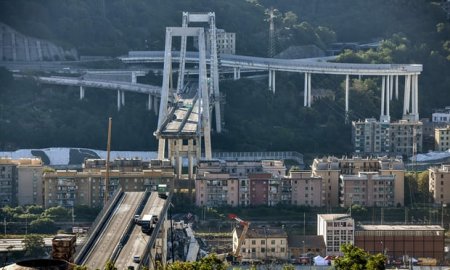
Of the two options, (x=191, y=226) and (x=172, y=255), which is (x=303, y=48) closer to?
(x=191, y=226)

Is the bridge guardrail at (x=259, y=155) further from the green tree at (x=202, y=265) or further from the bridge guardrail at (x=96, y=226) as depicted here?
the green tree at (x=202, y=265)

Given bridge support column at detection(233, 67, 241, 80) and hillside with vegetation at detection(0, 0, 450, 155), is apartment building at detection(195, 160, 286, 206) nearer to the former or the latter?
hillside with vegetation at detection(0, 0, 450, 155)

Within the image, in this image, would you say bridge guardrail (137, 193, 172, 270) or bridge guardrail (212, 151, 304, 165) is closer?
bridge guardrail (137, 193, 172, 270)

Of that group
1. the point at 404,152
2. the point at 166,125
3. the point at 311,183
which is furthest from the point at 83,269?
the point at 404,152

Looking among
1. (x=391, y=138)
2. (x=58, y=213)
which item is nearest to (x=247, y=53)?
(x=391, y=138)

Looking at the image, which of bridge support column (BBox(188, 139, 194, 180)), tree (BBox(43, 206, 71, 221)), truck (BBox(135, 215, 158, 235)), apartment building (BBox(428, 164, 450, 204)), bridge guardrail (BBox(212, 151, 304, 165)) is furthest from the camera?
bridge guardrail (BBox(212, 151, 304, 165))

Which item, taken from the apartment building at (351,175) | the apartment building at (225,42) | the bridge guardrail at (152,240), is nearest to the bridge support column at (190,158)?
the apartment building at (351,175)

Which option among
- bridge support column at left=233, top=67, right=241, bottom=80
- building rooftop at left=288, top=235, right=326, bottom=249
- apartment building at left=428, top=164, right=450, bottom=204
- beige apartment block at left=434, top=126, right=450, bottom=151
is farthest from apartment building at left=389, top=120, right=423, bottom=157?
building rooftop at left=288, top=235, right=326, bottom=249
